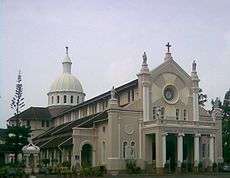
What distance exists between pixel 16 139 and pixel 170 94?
21.6 meters

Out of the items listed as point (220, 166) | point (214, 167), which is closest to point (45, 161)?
point (214, 167)

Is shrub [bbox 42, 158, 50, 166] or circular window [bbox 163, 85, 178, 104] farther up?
circular window [bbox 163, 85, 178, 104]

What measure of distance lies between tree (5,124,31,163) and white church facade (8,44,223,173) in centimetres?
335

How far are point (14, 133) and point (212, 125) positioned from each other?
86.4 feet

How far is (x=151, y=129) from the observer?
57906mm

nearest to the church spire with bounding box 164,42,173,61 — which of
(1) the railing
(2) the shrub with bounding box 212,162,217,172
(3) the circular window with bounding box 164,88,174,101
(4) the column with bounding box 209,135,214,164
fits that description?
(3) the circular window with bounding box 164,88,174,101

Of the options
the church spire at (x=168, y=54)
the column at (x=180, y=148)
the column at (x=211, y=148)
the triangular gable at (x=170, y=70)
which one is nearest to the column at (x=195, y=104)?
the triangular gable at (x=170, y=70)

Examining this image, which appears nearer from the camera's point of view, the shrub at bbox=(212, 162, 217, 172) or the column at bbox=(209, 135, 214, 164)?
the shrub at bbox=(212, 162, 217, 172)

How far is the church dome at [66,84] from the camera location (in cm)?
9238

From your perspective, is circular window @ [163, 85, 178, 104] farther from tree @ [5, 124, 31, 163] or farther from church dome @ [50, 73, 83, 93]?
church dome @ [50, 73, 83, 93]

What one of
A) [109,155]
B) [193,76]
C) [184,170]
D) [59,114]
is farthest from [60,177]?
[59,114]

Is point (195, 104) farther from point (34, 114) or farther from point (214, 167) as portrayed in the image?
point (34, 114)

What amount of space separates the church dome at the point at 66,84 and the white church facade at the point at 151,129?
23.7 metres

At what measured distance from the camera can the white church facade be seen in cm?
5791
